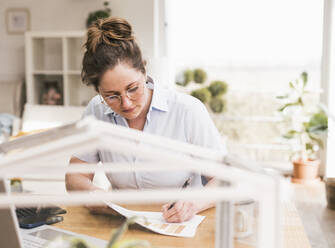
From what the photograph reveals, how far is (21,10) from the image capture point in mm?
4895

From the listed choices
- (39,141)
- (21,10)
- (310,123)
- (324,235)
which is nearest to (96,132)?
(39,141)

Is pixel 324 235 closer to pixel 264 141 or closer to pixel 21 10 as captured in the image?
pixel 264 141

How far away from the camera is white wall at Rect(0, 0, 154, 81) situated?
4609 mm

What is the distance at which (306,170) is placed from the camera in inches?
166

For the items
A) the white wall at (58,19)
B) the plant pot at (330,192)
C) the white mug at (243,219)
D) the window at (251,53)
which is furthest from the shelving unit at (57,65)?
the white mug at (243,219)

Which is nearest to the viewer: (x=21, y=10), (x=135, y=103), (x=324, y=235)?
(x=135, y=103)

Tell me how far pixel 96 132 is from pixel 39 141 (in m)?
0.07

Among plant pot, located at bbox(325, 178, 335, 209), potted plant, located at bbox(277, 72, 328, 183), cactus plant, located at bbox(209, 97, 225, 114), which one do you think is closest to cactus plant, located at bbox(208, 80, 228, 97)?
cactus plant, located at bbox(209, 97, 225, 114)

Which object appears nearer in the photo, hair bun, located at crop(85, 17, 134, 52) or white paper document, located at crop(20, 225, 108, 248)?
white paper document, located at crop(20, 225, 108, 248)

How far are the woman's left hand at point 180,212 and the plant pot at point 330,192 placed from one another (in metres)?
2.62

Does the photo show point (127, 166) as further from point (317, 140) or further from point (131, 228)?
point (317, 140)

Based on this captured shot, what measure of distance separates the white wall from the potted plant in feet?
5.43

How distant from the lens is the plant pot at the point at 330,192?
3.41 meters

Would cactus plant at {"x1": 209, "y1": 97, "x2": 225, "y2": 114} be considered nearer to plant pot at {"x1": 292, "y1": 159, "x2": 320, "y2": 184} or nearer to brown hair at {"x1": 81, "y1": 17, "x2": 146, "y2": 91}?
plant pot at {"x1": 292, "y1": 159, "x2": 320, "y2": 184}
